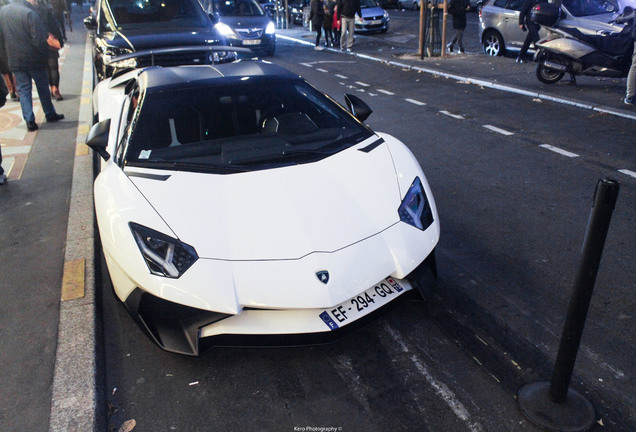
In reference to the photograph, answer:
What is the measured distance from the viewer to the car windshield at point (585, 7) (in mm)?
12289

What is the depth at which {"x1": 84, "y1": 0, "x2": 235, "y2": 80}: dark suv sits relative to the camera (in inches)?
316

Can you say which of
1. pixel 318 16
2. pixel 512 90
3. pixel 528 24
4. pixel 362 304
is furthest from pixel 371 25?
pixel 362 304

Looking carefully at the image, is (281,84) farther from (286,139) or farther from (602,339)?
(602,339)

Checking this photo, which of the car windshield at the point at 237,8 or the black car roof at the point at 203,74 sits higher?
the black car roof at the point at 203,74

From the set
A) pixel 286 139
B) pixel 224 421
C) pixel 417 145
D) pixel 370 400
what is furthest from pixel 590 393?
pixel 417 145

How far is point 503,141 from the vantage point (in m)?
7.45

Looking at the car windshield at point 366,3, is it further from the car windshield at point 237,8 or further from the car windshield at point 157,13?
the car windshield at point 157,13

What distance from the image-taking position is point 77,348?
331 cm

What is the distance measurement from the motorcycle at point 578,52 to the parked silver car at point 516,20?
54.9 inches

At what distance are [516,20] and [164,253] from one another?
1349 centimetres

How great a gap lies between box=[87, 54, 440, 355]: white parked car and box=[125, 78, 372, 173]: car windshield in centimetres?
1

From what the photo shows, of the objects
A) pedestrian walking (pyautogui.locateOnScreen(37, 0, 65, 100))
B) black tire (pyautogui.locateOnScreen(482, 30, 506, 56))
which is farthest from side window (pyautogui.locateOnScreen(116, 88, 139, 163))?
black tire (pyautogui.locateOnScreen(482, 30, 506, 56))

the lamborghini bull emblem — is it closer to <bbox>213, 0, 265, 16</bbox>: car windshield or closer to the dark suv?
the dark suv
